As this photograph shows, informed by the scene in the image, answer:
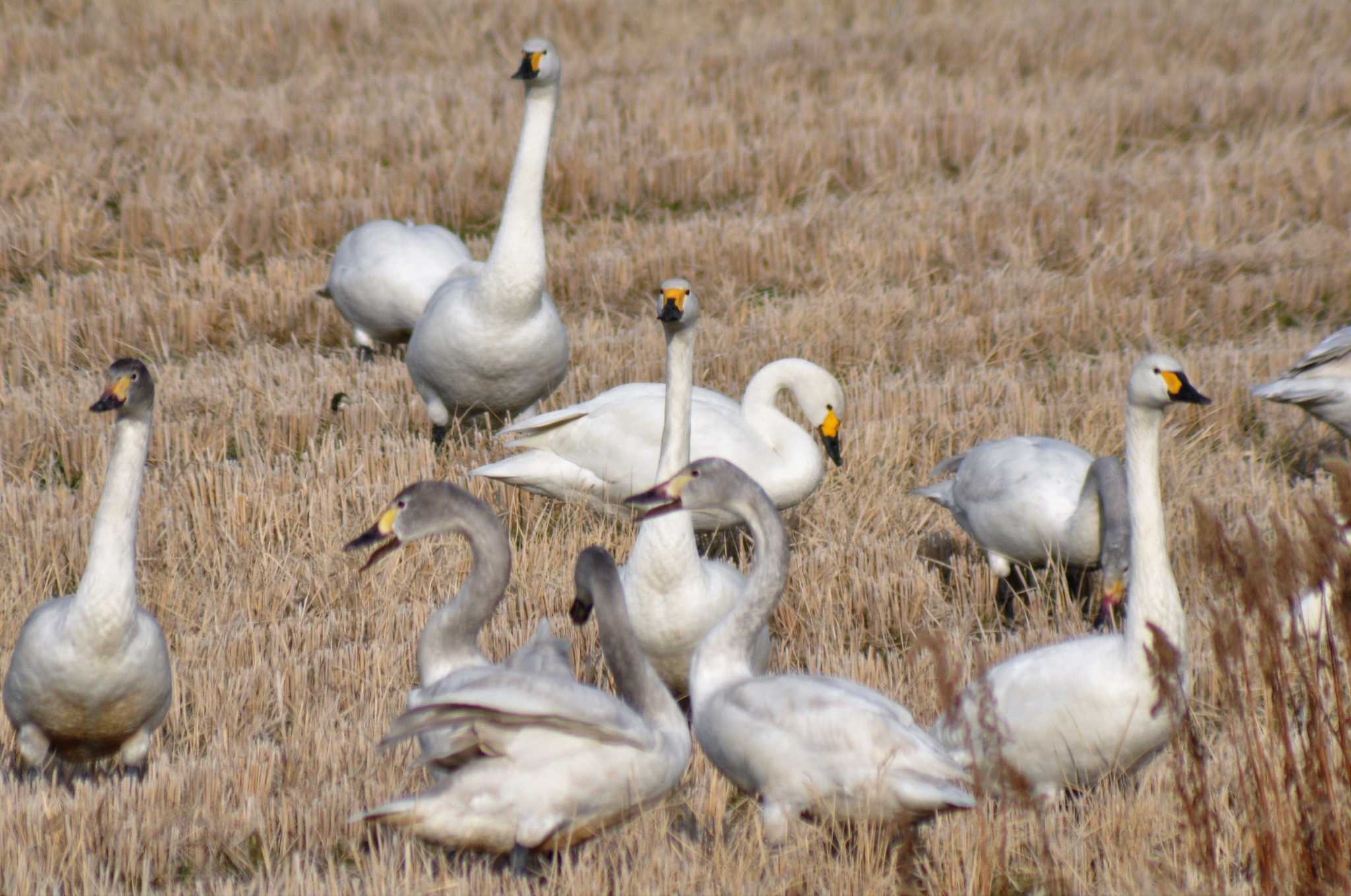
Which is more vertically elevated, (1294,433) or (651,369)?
(651,369)

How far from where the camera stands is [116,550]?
13.5ft

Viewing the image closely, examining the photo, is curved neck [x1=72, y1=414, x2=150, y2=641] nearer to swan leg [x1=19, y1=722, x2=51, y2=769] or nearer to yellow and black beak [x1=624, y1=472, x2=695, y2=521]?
swan leg [x1=19, y1=722, x2=51, y2=769]

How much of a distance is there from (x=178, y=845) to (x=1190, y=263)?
8.62 m

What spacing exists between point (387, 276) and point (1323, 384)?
16.2ft

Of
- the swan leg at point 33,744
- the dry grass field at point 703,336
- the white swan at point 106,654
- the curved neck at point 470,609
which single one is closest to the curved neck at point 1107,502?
the dry grass field at point 703,336

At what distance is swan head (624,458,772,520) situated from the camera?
386 centimetres

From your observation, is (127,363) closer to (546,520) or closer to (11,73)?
(546,520)

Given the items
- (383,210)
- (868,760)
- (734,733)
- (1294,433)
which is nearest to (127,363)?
(734,733)

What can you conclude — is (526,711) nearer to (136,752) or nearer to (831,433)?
(136,752)

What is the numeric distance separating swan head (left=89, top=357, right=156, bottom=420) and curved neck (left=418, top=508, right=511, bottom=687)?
1.12 m

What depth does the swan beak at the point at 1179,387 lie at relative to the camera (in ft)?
14.5

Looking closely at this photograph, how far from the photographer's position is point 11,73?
14281 millimetres

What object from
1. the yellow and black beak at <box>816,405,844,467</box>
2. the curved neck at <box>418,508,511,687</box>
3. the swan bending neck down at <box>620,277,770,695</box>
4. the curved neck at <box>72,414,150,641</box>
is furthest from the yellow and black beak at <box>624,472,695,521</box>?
the yellow and black beak at <box>816,405,844,467</box>

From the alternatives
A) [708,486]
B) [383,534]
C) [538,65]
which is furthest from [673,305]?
[538,65]
